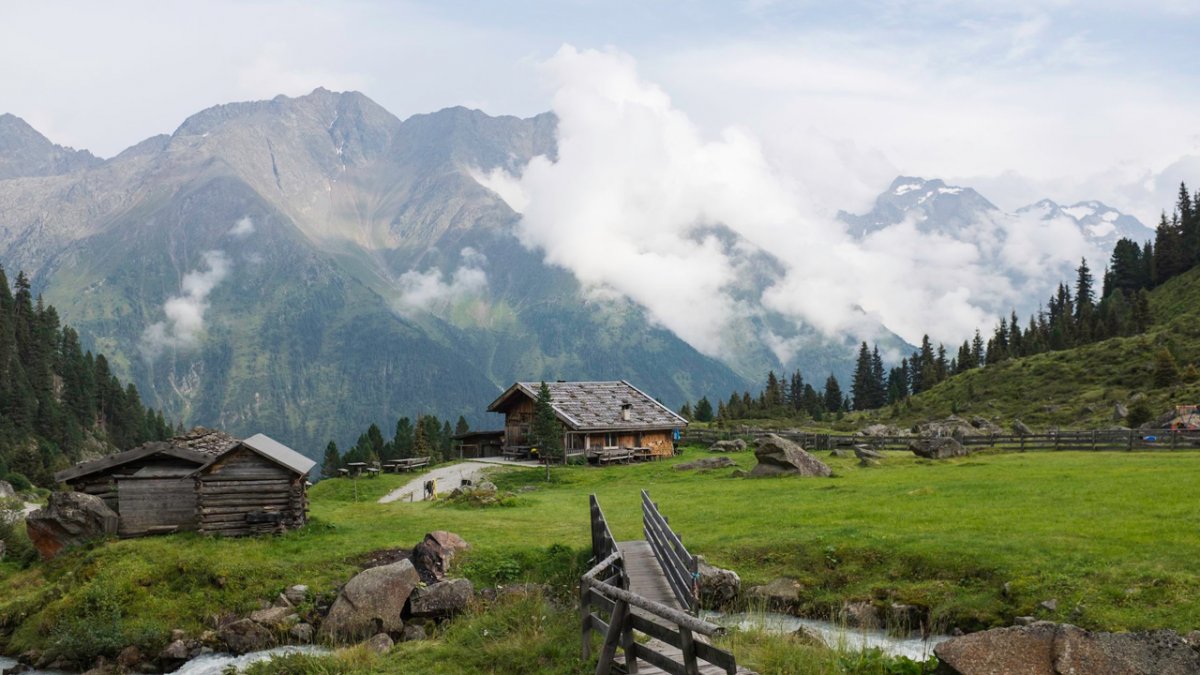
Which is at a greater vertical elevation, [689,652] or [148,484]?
[148,484]

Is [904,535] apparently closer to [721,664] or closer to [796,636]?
[796,636]

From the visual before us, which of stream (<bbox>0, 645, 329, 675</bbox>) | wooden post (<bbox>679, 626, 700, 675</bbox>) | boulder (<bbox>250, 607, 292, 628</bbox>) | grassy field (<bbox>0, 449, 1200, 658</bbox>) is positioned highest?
wooden post (<bbox>679, 626, 700, 675</bbox>)

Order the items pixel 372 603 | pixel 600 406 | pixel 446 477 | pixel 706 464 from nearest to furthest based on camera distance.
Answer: pixel 372 603, pixel 706 464, pixel 446 477, pixel 600 406

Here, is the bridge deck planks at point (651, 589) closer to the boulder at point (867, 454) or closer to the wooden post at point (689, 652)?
the wooden post at point (689, 652)

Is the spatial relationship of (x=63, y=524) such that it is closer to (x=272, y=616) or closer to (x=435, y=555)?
(x=272, y=616)

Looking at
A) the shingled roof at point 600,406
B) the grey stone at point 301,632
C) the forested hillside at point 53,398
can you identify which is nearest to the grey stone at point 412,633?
the grey stone at point 301,632

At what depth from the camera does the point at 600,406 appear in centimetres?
7625

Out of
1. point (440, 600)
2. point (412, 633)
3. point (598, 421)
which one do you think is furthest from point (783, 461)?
point (412, 633)

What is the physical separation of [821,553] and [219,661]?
1936cm

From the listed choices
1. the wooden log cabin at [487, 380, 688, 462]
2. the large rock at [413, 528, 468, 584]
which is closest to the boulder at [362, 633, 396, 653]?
the large rock at [413, 528, 468, 584]

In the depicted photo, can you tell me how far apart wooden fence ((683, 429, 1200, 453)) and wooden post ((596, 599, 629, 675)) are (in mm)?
47450

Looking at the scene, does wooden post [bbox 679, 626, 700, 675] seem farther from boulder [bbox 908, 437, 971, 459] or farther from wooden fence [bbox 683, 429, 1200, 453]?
wooden fence [bbox 683, 429, 1200, 453]

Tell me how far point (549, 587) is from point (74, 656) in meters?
15.5

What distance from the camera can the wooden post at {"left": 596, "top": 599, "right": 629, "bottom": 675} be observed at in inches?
626
